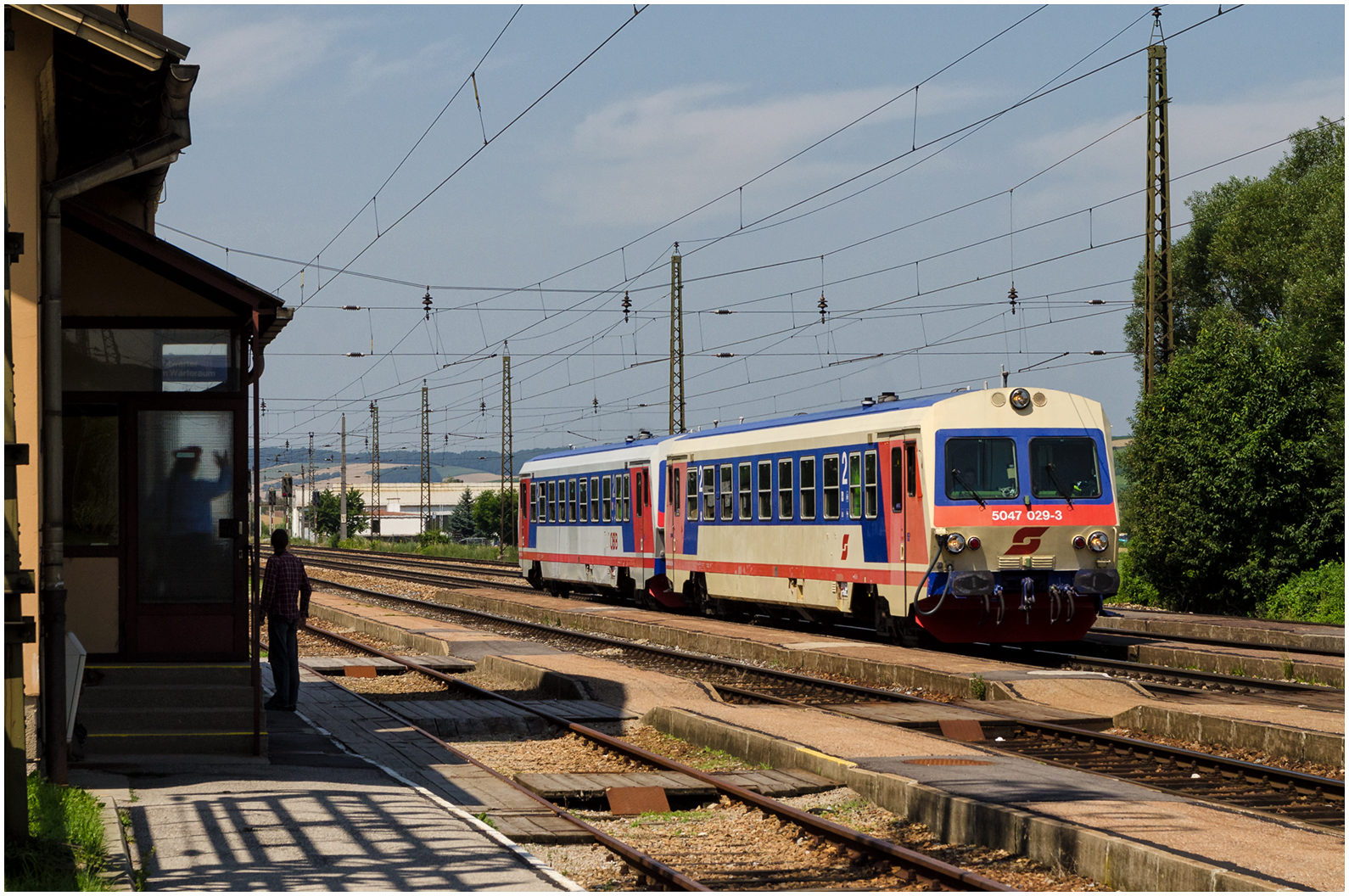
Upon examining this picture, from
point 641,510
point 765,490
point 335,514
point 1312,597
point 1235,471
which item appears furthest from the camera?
point 335,514

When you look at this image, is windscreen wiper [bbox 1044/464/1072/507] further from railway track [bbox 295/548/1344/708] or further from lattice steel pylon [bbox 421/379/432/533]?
lattice steel pylon [bbox 421/379/432/533]

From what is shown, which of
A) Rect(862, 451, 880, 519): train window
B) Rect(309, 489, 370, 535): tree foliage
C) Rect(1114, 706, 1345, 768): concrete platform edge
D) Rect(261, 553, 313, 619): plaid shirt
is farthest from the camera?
Rect(309, 489, 370, 535): tree foliage

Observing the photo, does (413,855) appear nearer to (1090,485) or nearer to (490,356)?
(1090,485)

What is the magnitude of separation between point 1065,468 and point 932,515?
81.3 inches

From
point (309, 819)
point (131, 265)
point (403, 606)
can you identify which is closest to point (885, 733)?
point (309, 819)

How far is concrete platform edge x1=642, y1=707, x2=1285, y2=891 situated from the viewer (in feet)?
23.2

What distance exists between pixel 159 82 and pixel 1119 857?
7890 millimetres

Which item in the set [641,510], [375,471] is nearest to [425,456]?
[375,471]

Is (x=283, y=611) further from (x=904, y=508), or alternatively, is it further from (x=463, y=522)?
(x=463, y=522)

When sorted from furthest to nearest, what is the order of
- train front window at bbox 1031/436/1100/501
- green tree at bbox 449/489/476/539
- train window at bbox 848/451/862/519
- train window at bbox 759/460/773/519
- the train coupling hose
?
green tree at bbox 449/489/476/539
train window at bbox 759/460/773/519
train window at bbox 848/451/862/519
train front window at bbox 1031/436/1100/501
the train coupling hose

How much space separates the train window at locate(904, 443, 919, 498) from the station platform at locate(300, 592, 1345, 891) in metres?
2.44

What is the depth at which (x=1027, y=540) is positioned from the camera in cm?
1911

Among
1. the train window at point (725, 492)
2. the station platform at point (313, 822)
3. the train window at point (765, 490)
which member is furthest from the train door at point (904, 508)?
the station platform at point (313, 822)

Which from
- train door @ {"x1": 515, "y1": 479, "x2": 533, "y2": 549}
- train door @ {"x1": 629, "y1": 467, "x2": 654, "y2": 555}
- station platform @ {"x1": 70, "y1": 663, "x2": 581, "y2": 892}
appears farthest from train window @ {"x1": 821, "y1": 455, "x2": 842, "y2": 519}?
train door @ {"x1": 515, "y1": 479, "x2": 533, "y2": 549}
